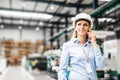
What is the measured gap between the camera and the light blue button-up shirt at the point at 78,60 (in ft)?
5.85

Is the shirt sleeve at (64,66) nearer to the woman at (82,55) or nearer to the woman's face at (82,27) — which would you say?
the woman at (82,55)

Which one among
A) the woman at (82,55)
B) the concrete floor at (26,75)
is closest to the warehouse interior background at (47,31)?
the concrete floor at (26,75)

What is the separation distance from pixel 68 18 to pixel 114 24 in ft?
22.2

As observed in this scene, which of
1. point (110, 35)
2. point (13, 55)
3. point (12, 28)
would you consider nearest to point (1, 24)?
point (12, 28)

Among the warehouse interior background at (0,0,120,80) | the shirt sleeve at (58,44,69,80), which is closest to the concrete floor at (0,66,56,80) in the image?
the warehouse interior background at (0,0,120,80)

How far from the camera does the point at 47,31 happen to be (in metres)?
25.0

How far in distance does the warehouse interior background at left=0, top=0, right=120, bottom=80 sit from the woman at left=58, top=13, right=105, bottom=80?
11.9ft

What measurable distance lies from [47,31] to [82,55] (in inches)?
916

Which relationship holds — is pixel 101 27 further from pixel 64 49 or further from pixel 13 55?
pixel 13 55

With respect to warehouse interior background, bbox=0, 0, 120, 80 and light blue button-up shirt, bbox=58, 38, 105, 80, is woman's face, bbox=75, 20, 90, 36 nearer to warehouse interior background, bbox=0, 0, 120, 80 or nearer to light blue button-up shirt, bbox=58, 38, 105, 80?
light blue button-up shirt, bbox=58, 38, 105, 80

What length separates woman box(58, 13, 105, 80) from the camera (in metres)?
1.78

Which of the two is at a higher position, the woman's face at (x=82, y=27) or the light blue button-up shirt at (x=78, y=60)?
the woman's face at (x=82, y=27)

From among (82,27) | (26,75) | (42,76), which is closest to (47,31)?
(26,75)

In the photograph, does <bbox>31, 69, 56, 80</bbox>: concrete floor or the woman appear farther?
<bbox>31, 69, 56, 80</bbox>: concrete floor
